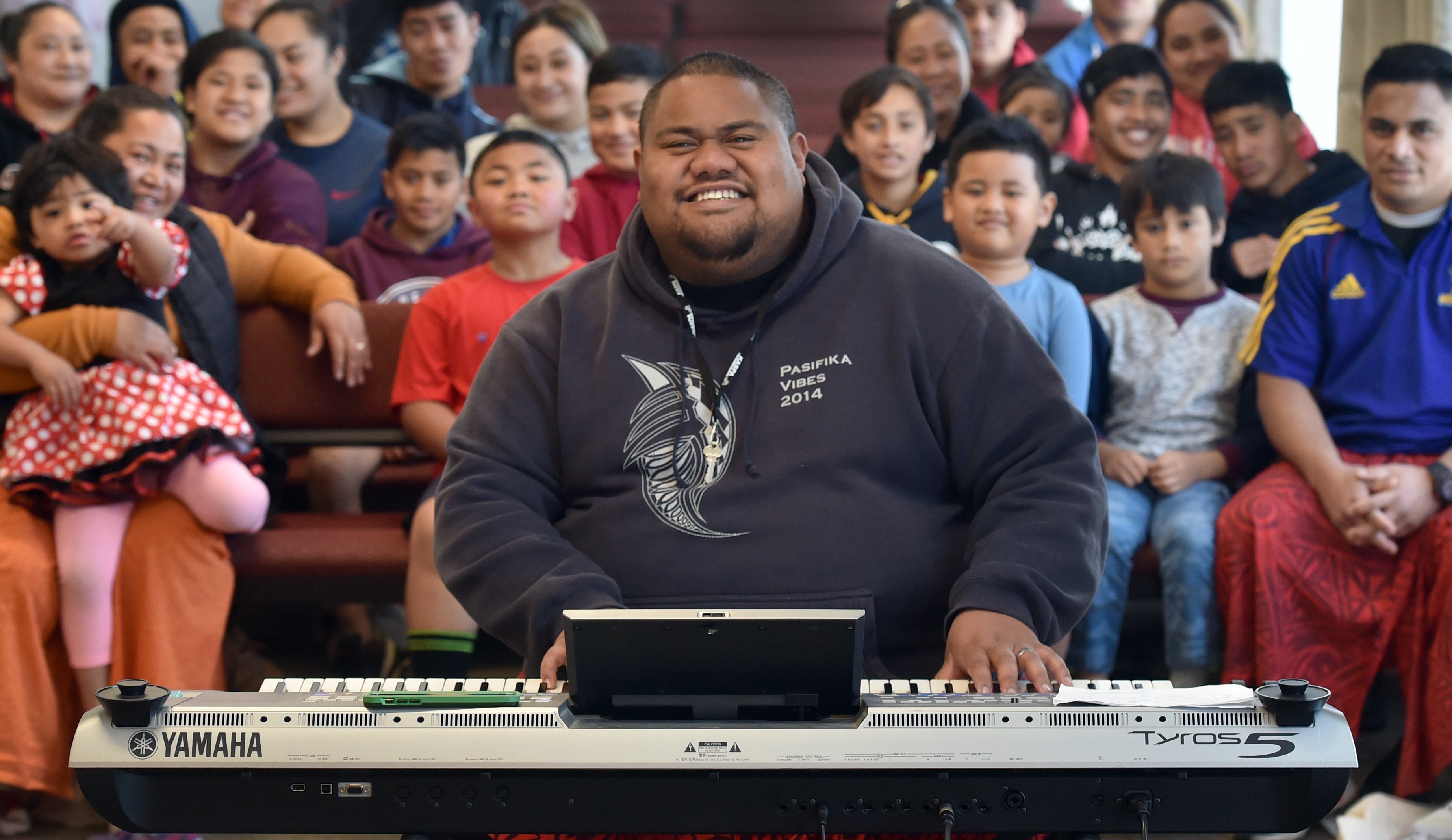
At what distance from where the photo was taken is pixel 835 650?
1.29 meters

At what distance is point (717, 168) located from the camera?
6.27 feet

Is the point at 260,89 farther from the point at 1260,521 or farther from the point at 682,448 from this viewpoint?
the point at 1260,521

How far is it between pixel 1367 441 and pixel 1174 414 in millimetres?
402

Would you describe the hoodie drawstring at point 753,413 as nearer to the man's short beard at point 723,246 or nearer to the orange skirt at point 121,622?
the man's short beard at point 723,246

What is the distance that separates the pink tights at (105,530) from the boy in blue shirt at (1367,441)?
6.49 feet

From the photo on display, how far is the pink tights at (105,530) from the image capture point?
2.65m

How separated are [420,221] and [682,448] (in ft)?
6.53

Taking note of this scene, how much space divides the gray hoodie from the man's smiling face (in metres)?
0.08

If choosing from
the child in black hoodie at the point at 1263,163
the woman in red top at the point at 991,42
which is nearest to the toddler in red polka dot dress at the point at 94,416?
the child in black hoodie at the point at 1263,163

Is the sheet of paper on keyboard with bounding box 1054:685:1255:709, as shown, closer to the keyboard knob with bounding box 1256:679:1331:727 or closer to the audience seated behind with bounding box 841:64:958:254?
the keyboard knob with bounding box 1256:679:1331:727

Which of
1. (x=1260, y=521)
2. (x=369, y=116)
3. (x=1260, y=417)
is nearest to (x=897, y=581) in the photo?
(x=1260, y=521)

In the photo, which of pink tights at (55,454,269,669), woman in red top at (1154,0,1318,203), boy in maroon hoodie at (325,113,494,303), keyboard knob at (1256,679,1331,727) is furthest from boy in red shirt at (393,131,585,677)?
woman in red top at (1154,0,1318,203)

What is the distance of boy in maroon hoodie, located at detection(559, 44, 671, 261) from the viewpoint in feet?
12.6

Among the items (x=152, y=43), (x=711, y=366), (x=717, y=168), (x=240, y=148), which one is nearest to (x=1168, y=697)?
(x=711, y=366)
